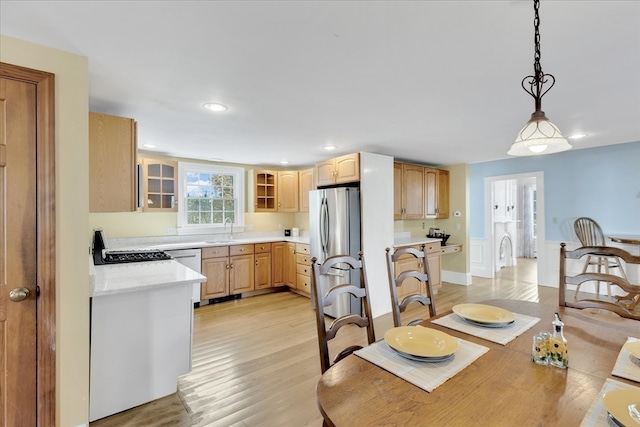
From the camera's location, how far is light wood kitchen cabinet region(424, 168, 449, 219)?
5125 millimetres

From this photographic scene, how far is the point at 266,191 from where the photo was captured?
5414 millimetres

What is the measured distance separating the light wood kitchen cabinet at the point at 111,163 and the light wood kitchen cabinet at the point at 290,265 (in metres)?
2.81

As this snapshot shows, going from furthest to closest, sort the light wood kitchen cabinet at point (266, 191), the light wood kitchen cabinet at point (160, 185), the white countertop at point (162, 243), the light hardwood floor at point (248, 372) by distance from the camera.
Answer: the light wood kitchen cabinet at point (266, 191) → the light wood kitchen cabinet at point (160, 185) → the white countertop at point (162, 243) → the light hardwood floor at point (248, 372)

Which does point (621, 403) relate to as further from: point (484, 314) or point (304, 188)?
point (304, 188)

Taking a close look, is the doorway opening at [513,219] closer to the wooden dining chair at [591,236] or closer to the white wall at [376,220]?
the wooden dining chair at [591,236]

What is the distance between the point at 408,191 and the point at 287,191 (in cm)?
210

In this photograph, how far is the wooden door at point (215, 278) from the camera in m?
4.20

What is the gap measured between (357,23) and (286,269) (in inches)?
160

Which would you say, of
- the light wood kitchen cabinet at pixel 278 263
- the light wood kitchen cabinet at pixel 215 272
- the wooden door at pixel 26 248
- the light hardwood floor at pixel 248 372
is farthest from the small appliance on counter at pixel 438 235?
the wooden door at pixel 26 248

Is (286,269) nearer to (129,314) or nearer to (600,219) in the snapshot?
(129,314)

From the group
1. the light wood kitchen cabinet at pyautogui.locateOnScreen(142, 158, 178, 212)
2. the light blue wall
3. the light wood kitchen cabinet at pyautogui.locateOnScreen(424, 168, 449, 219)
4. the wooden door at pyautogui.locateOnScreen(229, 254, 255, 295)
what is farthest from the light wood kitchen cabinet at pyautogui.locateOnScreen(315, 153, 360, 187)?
the light blue wall

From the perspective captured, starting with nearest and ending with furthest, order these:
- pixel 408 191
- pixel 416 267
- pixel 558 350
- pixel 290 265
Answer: pixel 558 350
pixel 416 267
pixel 408 191
pixel 290 265

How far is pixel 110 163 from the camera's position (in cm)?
226

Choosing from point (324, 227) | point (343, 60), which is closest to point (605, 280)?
point (343, 60)
